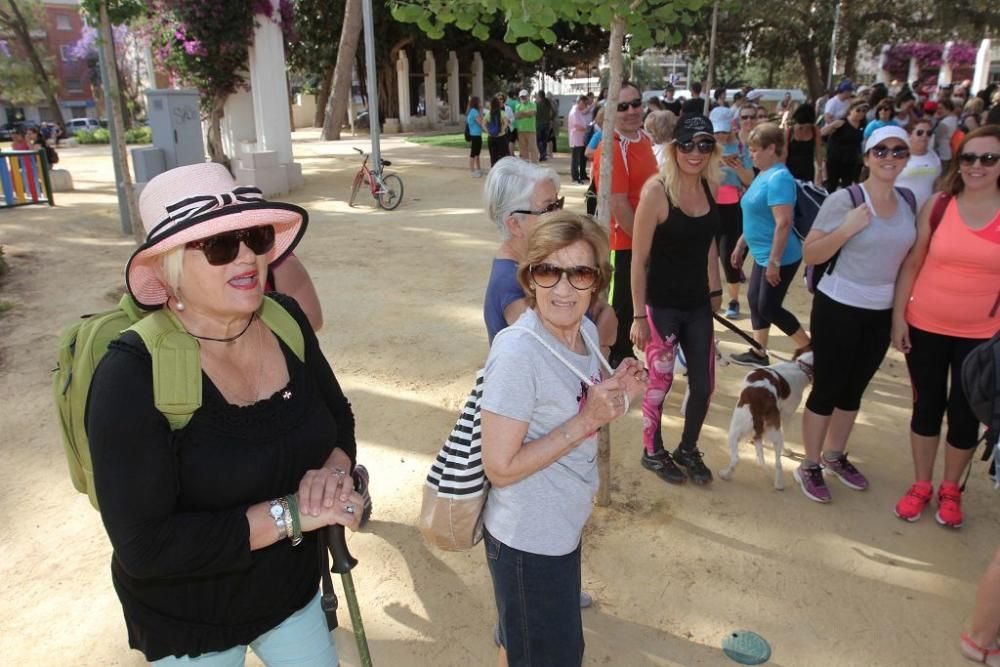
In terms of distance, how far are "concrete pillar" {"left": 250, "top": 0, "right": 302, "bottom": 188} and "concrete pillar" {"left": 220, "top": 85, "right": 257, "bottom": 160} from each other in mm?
931

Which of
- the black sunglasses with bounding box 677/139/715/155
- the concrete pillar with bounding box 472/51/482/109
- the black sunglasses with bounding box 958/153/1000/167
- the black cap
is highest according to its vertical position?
the concrete pillar with bounding box 472/51/482/109

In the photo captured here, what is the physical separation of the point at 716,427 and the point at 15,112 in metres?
72.9

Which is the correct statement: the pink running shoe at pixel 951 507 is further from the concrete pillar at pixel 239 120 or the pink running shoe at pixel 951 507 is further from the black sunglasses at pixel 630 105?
the concrete pillar at pixel 239 120

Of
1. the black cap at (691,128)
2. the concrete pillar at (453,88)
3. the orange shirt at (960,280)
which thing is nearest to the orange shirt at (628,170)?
the black cap at (691,128)

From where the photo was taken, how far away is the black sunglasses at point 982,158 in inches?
124

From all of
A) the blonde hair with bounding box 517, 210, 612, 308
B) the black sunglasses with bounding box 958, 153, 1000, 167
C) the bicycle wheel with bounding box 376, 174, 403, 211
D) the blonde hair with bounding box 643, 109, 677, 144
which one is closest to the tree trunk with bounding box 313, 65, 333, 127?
the bicycle wheel with bounding box 376, 174, 403, 211

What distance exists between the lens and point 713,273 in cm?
449

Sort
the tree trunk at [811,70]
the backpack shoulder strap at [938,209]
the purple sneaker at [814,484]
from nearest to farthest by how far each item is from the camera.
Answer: the backpack shoulder strap at [938,209]
the purple sneaker at [814,484]
the tree trunk at [811,70]

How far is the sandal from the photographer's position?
272cm

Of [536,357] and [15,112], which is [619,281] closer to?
[536,357]

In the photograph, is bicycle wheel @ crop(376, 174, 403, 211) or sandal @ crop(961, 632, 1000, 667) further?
bicycle wheel @ crop(376, 174, 403, 211)

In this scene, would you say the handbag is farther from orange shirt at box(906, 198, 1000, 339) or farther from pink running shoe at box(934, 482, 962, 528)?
pink running shoe at box(934, 482, 962, 528)

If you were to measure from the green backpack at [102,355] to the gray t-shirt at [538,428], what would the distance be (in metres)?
0.76

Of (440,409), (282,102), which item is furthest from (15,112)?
(440,409)
